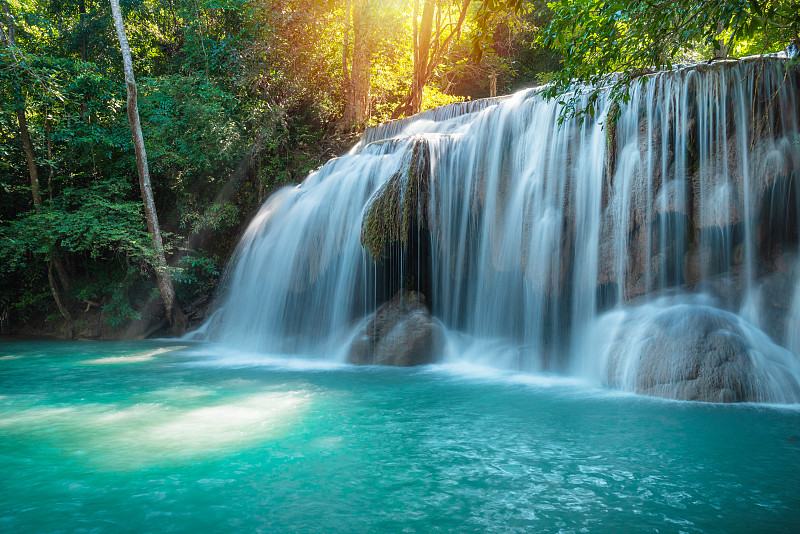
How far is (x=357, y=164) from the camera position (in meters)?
11.9

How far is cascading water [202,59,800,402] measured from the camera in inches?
275

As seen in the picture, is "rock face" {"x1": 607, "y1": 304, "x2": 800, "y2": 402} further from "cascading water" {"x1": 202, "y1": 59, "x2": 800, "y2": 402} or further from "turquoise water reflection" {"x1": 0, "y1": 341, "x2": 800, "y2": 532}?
"turquoise water reflection" {"x1": 0, "y1": 341, "x2": 800, "y2": 532}

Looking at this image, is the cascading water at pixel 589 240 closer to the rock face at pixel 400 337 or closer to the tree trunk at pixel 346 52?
the rock face at pixel 400 337

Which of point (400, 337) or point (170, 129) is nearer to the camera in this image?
point (400, 337)

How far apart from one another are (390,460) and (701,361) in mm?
4080

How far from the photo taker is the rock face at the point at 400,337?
912cm

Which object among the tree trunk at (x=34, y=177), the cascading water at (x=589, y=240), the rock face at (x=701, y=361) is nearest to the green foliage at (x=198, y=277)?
the cascading water at (x=589, y=240)

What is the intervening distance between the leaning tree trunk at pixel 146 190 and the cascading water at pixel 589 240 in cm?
215

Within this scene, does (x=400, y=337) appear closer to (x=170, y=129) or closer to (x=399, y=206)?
(x=399, y=206)

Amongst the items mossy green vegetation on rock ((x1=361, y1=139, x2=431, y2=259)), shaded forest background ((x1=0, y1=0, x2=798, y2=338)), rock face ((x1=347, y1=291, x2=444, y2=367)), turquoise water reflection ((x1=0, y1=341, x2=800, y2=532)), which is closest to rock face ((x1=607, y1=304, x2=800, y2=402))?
turquoise water reflection ((x1=0, y1=341, x2=800, y2=532))

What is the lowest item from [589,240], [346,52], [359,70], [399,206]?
[589,240]

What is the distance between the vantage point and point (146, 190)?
13.1m

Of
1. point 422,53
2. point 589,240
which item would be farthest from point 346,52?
point 589,240

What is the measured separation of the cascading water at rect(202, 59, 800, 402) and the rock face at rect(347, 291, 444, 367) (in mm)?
472
